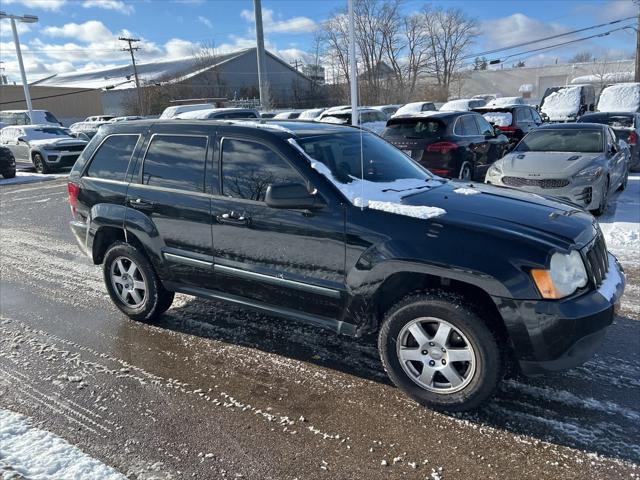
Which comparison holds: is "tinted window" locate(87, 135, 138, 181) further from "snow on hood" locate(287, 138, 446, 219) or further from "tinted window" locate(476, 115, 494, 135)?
"tinted window" locate(476, 115, 494, 135)

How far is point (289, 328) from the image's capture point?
4.37 m

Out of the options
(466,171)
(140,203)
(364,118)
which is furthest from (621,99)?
(140,203)

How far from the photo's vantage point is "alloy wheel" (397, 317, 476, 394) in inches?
118

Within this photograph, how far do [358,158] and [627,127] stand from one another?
12.3 m

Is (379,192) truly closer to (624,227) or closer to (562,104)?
(624,227)

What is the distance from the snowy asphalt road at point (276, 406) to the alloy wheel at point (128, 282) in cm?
24

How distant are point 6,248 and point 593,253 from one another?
7920 mm

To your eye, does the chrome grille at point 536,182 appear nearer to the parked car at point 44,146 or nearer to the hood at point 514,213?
the hood at point 514,213

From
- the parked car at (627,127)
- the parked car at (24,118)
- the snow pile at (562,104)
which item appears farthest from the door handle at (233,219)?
the parked car at (24,118)

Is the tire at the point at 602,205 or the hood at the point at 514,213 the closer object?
the hood at the point at 514,213

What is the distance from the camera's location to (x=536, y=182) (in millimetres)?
7863

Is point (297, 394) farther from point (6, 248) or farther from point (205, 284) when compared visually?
point (6, 248)

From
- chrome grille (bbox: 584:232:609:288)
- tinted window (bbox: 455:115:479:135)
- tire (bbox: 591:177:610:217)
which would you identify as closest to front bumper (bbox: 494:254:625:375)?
chrome grille (bbox: 584:232:609:288)

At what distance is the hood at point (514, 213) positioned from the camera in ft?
9.82
